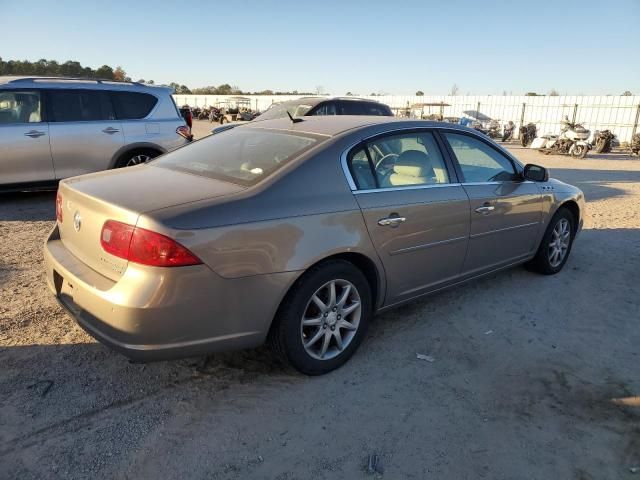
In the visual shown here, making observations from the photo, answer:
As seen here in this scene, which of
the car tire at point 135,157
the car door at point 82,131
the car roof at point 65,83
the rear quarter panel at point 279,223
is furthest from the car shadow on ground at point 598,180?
the car door at point 82,131

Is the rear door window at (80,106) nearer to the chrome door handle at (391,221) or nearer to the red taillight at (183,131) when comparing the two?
the red taillight at (183,131)

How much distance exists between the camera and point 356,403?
2.87 m

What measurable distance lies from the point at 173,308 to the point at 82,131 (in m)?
5.77

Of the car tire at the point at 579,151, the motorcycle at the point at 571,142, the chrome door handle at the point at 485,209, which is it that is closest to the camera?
the chrome door handle at the point at 485,209

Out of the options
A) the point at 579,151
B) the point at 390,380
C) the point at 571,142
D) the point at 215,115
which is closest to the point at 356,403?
the point at 390,380

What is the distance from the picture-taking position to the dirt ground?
240cm

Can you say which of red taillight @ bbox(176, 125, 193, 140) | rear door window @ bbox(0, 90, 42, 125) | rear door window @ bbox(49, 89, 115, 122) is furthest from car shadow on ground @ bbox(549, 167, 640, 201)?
rear door window @ bbox(0, 90, 42, 125)

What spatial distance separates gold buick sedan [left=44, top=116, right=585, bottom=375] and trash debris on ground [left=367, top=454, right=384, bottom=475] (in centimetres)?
74

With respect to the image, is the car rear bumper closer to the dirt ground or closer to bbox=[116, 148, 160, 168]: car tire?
the dirt ground

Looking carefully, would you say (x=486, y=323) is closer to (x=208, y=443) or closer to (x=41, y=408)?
(x=208, y=443)

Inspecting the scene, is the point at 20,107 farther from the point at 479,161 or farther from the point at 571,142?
the point at 571,142

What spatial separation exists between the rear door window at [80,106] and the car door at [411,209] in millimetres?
5472

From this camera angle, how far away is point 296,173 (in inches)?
116

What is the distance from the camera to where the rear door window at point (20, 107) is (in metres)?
6.71
